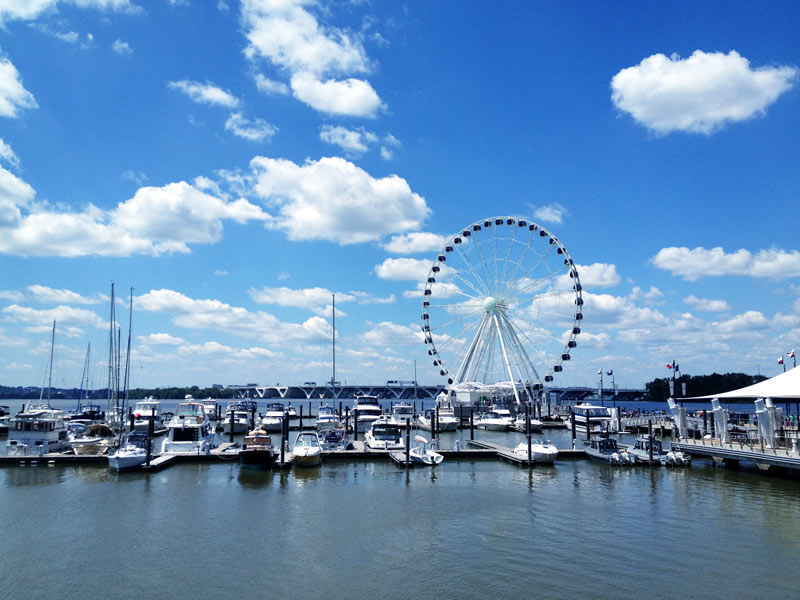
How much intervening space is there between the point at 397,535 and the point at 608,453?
26384 mm

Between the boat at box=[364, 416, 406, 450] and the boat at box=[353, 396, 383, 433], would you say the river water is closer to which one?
the boat at box=[364, 416, 406, 450]

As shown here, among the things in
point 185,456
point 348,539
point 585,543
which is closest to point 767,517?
point 585,543

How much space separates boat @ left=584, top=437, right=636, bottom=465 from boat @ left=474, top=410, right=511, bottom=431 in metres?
30.6

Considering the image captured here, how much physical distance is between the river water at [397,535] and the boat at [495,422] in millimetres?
38825

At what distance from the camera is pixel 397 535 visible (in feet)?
89.2

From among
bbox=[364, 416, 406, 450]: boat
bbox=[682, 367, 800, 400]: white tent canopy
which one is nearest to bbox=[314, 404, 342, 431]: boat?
bbox=[364, 416, 406, 450]: boat

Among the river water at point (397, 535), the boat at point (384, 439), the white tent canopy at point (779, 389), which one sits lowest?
the river water at point (397, 535)

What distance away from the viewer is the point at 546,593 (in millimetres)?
20281

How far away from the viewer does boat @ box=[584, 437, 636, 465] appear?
46.2 metres

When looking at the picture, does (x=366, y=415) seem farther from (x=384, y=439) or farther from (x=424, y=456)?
(x=424, y=456)

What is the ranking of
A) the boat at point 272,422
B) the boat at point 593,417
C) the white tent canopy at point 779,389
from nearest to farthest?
the white tent canopy at point 779,389 < the boat at point 272,422 < the boat at point 593,417

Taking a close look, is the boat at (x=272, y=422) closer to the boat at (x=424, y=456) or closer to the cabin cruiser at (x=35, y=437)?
the cabin cruiser at (x=35, y=437)

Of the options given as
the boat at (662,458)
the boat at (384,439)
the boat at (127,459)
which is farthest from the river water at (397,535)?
the boat at (384,439)

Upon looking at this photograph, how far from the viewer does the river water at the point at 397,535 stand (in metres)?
21.1
